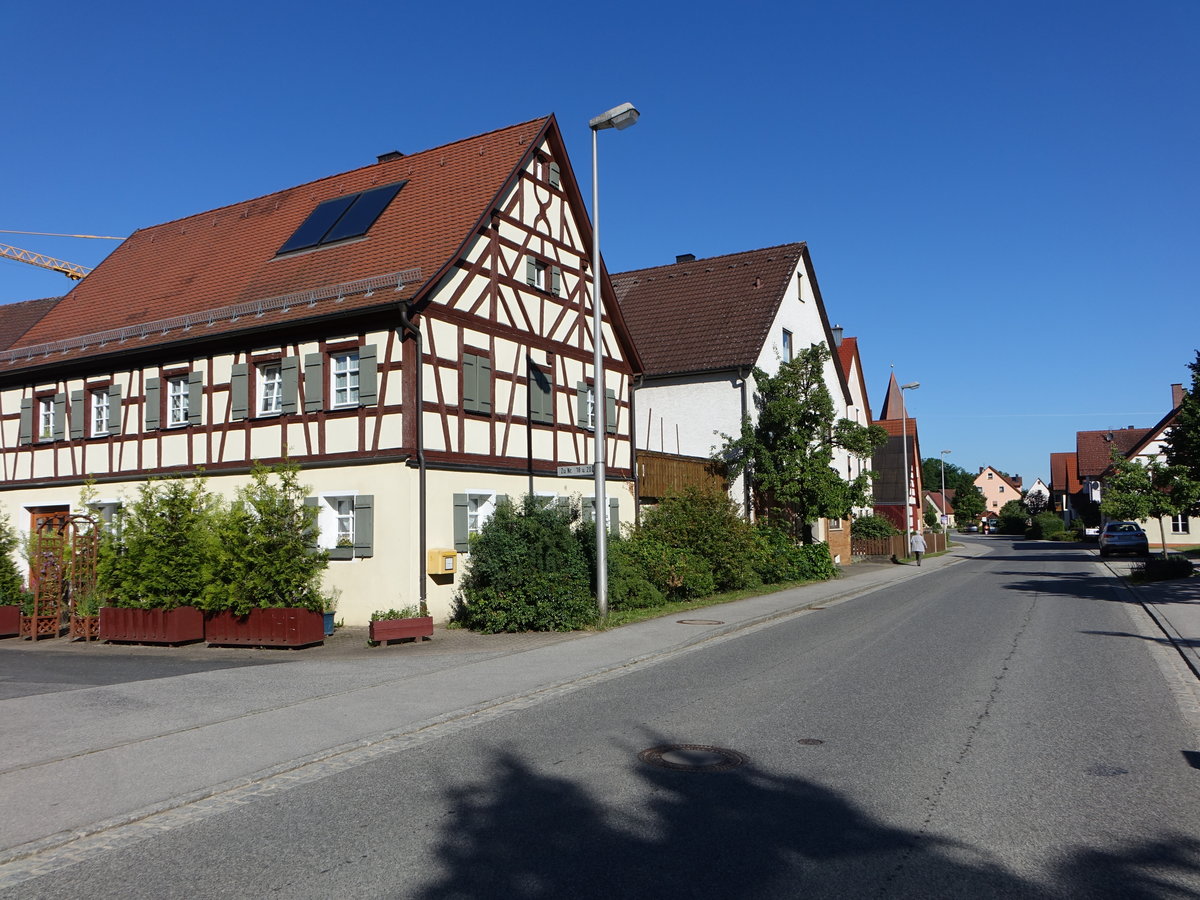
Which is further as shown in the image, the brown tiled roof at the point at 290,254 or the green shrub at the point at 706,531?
the green shrub at the point at 706,531

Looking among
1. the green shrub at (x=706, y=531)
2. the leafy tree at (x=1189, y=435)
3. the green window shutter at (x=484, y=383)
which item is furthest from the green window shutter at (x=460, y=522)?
the leafy tree at (x=1189, y=435)

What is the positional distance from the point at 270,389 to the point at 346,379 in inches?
80.8

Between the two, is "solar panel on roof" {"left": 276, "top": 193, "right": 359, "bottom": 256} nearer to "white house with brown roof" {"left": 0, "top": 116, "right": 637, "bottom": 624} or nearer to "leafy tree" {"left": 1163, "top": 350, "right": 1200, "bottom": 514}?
"white house with brown roof" {"left": 0, "top": 116, "right": 637, "bottom": 624}

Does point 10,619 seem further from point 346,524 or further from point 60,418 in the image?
point 346,524

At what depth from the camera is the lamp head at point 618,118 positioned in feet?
50.9

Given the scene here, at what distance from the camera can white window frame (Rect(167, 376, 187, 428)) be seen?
2062cm

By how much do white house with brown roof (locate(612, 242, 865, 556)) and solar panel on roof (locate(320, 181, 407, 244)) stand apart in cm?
1045

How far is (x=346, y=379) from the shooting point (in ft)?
60.1

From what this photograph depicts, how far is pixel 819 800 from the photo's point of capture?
6.21 metres

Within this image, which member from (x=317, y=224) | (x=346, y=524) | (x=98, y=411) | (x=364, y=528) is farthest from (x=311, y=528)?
(x=98, y=411)

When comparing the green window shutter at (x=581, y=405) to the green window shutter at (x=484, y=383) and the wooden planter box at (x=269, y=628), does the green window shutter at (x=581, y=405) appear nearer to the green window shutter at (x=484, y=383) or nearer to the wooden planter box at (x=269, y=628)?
the green window shutter at (x=484, y=383)

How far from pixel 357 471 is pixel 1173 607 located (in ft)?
52.2

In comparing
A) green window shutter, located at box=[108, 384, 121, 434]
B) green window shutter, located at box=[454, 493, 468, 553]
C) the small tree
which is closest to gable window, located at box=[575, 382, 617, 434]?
green window shutter, located at box=[454, 493, 468, 553]

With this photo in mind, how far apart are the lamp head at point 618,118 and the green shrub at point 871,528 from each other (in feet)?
98.2
